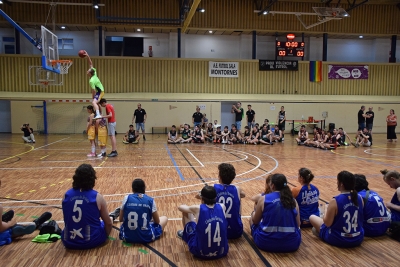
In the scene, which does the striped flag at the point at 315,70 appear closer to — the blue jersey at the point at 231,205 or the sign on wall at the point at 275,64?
the sign on wall at the point at 275,64

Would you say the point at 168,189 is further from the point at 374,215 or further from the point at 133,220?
the point at 374,215

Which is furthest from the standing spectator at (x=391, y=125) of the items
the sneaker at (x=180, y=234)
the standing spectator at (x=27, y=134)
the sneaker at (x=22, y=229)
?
the standing spectator at (x=27, y=134)

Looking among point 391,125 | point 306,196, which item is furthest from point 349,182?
point 391,125

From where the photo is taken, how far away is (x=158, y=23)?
22.3m

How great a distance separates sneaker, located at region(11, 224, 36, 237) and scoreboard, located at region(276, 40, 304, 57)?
20.7m

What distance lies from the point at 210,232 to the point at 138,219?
890 millimetres

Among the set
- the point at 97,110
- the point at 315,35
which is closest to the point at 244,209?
the point at 97,110

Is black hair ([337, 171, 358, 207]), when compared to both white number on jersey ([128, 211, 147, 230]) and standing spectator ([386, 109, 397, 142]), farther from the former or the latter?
standing spectator ([386, 109, 397, 142])

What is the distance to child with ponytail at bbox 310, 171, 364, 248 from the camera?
140 inches

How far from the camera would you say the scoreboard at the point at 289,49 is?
72.6 ft

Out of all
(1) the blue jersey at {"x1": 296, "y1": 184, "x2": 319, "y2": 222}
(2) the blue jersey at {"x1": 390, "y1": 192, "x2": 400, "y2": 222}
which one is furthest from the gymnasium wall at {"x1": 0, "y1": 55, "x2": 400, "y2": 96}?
(2) the blue jersey at {"x1": 390, "y1": 192, "x2": 400, "y2": 222}

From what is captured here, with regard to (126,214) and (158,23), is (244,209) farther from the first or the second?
(158,23)

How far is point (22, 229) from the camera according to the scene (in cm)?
384

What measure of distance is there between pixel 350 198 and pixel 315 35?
23.4 meters
